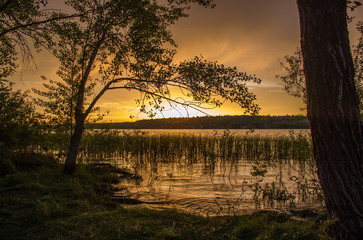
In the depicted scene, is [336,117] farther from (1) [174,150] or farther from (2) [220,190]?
(1) [174,150]

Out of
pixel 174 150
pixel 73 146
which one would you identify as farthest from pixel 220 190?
pixel 174 150

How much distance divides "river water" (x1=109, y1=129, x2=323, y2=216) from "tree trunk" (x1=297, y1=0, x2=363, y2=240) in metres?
2.97

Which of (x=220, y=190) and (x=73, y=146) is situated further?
(x=73, y=146)

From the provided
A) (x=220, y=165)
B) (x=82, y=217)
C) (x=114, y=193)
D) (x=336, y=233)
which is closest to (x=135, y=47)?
(x=114, y=193)

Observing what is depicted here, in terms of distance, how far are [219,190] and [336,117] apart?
5583mm

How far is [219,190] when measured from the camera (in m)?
7.84

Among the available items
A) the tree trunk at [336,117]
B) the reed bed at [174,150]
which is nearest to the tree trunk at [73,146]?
the reed bed at [174,150]

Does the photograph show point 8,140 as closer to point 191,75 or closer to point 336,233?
point 191,75

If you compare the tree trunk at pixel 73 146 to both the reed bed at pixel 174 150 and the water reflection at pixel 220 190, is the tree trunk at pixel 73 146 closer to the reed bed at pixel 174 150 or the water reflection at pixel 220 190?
the water reflection at pixel 220 190

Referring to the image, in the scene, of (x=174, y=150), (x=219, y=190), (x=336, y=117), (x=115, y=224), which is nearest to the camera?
(x=336, y=117)

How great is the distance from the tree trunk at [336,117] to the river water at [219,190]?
297 cm

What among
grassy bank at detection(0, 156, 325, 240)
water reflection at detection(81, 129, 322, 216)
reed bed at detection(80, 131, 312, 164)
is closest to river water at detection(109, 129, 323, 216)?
water reflection at detection(81, 129, 322, 216)

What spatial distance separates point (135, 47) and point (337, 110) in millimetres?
6142

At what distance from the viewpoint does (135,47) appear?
24.5 feet
